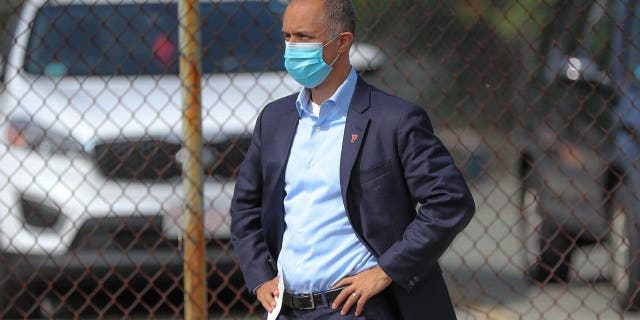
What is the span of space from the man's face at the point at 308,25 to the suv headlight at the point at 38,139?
2579 mm

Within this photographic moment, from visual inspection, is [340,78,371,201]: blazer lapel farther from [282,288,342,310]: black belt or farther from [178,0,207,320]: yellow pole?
[178,0,207,320]: yellow pole

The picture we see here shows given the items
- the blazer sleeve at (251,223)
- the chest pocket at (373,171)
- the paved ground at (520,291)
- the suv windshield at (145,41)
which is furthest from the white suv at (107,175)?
the chest pocket at (373,171)

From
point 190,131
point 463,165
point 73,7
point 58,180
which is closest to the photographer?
A: point 190,131

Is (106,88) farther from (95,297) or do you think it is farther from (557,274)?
(557,274)

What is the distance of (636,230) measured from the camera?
5.66 metres

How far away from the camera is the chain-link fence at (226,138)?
543cm

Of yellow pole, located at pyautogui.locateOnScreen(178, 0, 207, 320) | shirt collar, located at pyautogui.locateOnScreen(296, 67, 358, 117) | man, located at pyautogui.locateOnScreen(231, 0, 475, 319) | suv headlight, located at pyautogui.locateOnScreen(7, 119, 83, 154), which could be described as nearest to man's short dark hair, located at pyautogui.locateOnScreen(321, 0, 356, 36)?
man, located at pyautogui.locateOnScreen(231, 0, 475, 319)

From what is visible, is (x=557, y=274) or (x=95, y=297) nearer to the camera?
(x=95, y=297)

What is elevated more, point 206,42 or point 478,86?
point 478,86

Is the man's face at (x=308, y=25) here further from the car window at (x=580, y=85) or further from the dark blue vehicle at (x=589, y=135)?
the car window at (x=580, y=85)

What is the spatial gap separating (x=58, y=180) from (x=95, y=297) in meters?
0.85

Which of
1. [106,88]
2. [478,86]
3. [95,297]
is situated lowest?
[95,297]

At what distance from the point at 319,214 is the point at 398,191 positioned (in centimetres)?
22

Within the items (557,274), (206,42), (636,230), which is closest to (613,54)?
(636,230)
